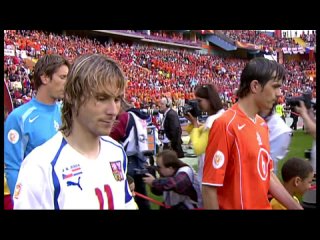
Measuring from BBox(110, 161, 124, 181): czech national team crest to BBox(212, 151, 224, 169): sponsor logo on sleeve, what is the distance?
30.7 inches

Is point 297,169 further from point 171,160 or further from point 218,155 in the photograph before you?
point 218,155

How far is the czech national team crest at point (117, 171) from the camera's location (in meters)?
1.92

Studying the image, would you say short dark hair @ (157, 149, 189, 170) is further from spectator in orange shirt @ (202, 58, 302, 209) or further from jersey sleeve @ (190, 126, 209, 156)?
spectator in orange shirt @ (202, 58, 302, 209)

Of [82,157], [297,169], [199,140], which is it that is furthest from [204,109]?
[82,157]

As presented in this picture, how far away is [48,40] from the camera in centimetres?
2794

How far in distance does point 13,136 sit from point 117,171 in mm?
1426

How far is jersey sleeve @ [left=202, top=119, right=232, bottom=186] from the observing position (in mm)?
2557

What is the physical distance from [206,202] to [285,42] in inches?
2478

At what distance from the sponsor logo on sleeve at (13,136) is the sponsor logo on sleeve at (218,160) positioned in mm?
1412

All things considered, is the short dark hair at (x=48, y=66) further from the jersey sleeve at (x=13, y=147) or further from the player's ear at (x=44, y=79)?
the jersey sleeve at (x=13, y=147)

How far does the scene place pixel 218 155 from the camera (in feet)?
8.43

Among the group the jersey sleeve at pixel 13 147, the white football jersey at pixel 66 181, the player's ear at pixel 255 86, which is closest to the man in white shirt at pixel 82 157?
the white football jersey at pixel 66 181

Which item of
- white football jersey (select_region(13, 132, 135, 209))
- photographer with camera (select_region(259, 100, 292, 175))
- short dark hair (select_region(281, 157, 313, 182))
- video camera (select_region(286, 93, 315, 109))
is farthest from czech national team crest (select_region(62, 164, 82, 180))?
photographer with camera (select_region(259, 100, 292, 175))
